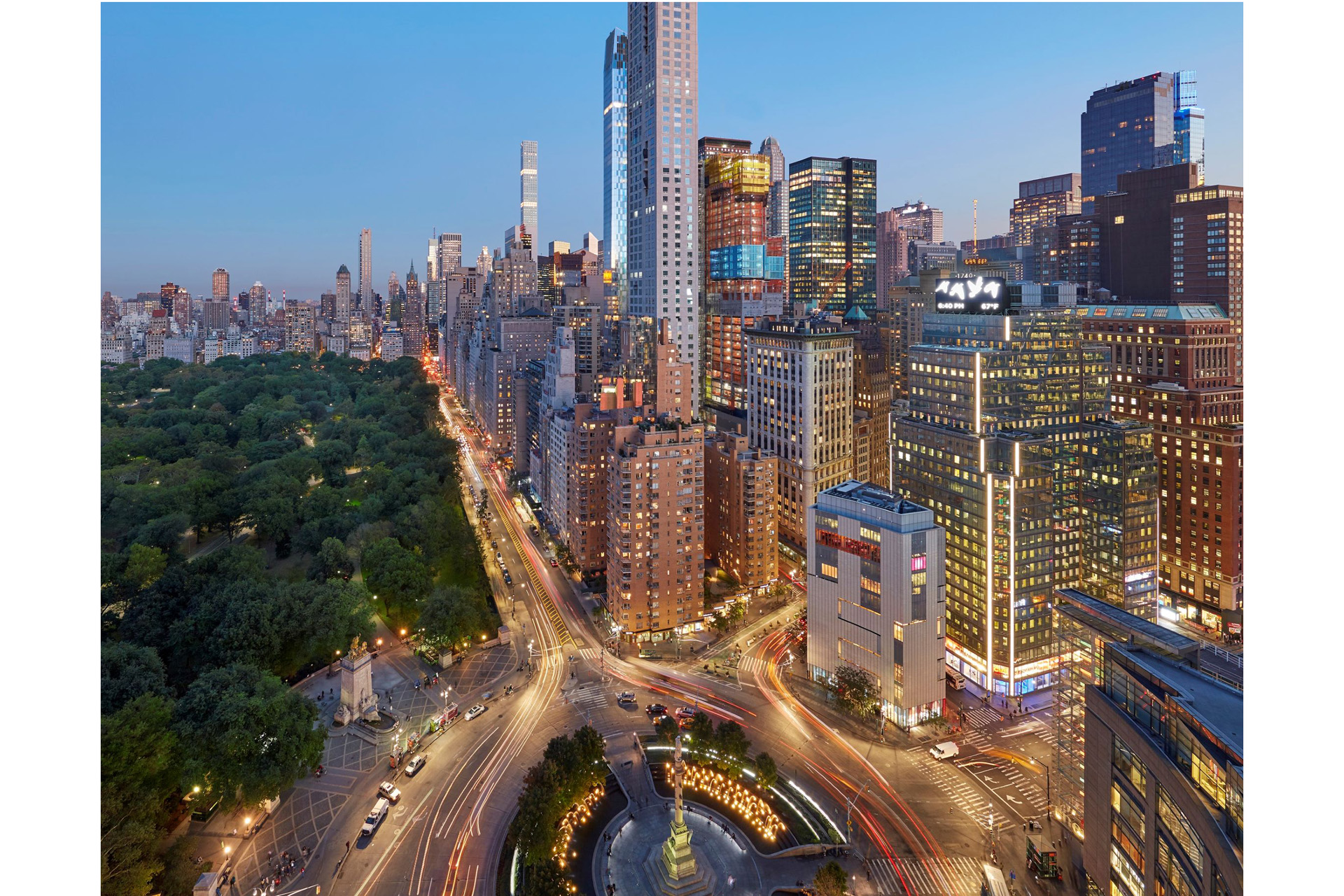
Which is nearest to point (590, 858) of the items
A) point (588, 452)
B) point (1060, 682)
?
point (1060, 682)

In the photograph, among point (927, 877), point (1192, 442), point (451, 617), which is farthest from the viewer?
point (1192, 442)

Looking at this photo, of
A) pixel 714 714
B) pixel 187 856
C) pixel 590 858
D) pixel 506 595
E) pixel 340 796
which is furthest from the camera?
pixel 506 595

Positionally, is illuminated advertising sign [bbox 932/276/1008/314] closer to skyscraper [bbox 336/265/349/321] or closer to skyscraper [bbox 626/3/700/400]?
skyscraper [bbox 626/3/700/400]

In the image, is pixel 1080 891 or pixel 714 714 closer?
pixel 1080 891

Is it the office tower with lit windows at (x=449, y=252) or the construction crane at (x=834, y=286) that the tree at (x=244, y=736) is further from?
the office tower with lit windows at (x=449, y=252)

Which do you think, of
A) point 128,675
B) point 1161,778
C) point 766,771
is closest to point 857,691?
point 766,771

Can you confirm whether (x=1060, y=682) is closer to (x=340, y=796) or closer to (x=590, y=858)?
(x=590, y=858)

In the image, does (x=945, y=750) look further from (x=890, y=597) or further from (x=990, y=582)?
(x=990, y=582)
